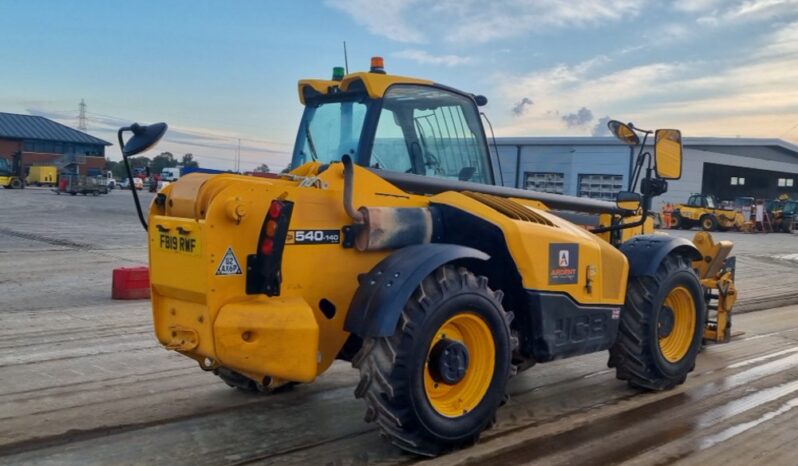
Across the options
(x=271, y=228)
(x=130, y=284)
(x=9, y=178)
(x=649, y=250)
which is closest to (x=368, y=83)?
(x=271, y=228)

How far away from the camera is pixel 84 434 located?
4797mm

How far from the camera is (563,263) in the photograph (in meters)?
5.23

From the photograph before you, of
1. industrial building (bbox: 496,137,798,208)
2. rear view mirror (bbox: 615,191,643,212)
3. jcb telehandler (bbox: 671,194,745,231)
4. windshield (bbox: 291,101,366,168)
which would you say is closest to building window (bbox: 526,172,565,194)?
industrial building (bbox: 496,137,798,208)

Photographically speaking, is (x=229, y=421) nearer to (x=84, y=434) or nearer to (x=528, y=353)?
(x=84, y=434)

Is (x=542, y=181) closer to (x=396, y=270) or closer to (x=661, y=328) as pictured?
(x=661, y=328)

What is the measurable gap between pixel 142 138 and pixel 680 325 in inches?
184

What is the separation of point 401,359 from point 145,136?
1.97 m

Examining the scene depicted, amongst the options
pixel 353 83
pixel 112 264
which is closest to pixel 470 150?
pixel 353 83

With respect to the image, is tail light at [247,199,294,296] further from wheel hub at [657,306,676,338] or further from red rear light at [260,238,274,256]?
wheel hub at [657,306,676,338]

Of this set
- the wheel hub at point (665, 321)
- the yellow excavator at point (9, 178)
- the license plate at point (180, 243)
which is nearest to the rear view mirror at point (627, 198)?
the wheel hub at point (665, 321)

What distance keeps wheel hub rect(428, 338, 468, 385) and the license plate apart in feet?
4.91

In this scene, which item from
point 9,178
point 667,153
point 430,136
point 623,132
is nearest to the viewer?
point 430,136

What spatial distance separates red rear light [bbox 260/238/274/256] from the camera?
4105 millimetres

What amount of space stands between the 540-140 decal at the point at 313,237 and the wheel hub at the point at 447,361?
0.88m
